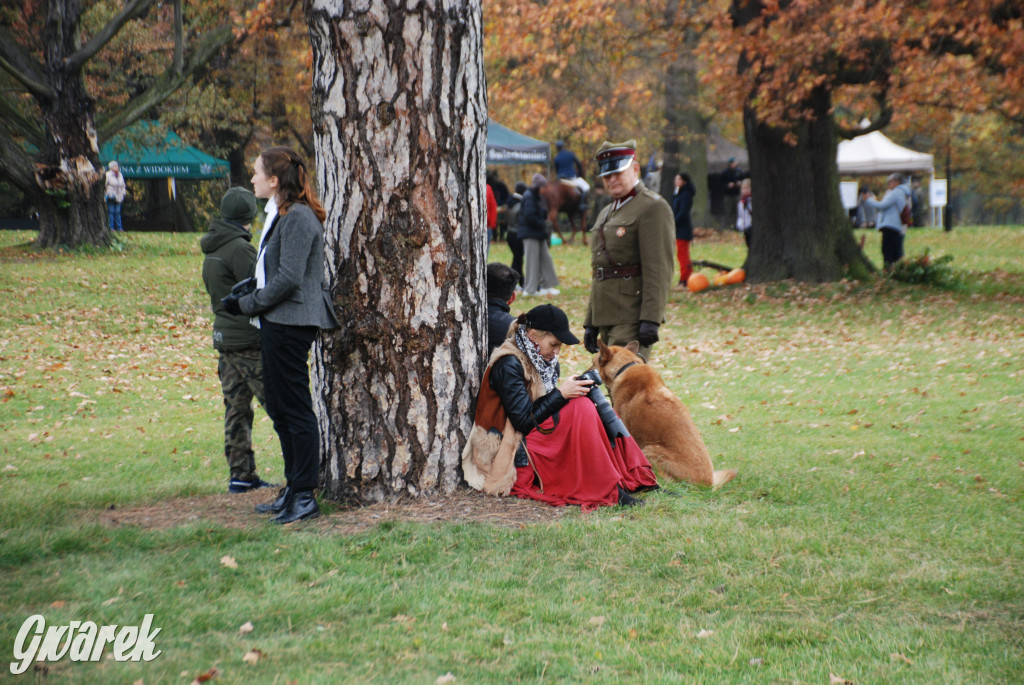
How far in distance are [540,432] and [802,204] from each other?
1236 centimetres

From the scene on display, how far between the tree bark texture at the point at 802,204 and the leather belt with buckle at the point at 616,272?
10889 millimetres

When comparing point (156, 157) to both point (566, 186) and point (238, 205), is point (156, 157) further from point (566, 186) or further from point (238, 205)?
point (238, 205)

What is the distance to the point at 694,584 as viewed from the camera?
4.17 meters

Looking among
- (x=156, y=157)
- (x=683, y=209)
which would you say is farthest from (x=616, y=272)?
(x=156, y=157)

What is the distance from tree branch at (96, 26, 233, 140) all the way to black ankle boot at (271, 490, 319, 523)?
18586mm

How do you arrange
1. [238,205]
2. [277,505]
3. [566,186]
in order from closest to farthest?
[277,505] → [238,205] → [566,186]

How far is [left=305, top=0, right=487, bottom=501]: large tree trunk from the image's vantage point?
16.1 feet

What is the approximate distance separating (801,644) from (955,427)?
4756 millimetres

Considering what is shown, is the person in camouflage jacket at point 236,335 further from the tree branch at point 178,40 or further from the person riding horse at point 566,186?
the tree branch at point 178,40

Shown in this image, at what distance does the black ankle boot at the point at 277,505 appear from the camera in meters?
4.98

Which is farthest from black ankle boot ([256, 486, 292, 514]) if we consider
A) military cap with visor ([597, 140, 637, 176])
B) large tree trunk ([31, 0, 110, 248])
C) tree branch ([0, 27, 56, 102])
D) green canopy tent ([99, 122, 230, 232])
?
green canopy tent ([99, 122, 230, 232])

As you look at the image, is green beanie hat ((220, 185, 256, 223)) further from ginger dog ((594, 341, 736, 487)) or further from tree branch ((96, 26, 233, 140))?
tree branch ((96, 26, 233, 140))

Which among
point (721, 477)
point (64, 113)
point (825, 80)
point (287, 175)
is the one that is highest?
point (64, 113)

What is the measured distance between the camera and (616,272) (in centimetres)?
632
